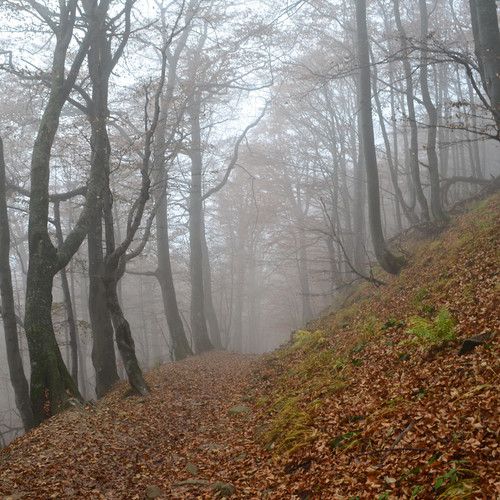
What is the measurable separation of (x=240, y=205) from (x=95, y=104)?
1724 cm

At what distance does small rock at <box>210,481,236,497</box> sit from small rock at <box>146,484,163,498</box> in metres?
0.56

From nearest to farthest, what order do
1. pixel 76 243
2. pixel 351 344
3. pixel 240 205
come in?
1. pixel 351 344
2. pixel 76 243
3. pixel 240 205

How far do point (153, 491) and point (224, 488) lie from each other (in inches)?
31.2

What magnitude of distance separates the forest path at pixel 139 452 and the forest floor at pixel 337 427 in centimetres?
2

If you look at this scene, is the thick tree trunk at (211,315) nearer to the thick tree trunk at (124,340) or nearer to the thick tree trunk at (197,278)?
the thick tree trunk at (197,278)

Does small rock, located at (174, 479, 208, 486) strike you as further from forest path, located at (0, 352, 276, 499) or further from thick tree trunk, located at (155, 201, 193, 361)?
thick tree trunk, located at (155, 201, 193, 361)

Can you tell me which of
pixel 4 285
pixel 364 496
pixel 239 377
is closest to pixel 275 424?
pixel 364 496

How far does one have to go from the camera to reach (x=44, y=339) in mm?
7770

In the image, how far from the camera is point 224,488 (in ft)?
15.1

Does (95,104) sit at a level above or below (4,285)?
above

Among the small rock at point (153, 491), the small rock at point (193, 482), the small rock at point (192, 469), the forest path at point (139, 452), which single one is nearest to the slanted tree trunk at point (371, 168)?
the forest path at point (139, 452)

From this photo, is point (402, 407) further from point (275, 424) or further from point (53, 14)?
point (53, 14)

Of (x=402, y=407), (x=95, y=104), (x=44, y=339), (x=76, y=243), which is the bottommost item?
(x=402, y=407)

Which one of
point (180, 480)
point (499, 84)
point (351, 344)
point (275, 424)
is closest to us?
point (180, 480)
